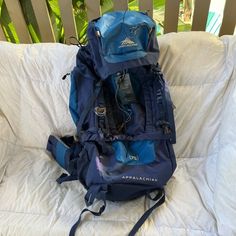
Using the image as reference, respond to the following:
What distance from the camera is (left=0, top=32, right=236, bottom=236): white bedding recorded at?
0.98 meters

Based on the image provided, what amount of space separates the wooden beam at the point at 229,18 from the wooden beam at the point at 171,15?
0.67 feet

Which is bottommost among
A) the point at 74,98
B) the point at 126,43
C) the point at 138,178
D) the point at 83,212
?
the point at 83,212

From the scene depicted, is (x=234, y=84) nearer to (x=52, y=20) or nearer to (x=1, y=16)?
(x=52, y=20)

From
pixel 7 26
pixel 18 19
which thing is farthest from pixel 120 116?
pixel 7 26

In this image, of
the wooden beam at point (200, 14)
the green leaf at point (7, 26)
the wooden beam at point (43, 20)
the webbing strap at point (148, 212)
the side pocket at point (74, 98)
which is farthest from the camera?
the green leaf at point (7, 26)

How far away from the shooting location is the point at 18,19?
56.5 inches

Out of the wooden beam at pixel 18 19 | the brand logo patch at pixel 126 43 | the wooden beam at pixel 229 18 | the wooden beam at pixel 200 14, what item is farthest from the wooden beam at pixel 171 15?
the wooden beam at pixel 18 19

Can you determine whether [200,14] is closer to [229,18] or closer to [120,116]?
[229,18]

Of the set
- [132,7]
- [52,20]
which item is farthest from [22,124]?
[132,7]

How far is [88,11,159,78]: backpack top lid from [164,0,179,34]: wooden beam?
0.30 metres

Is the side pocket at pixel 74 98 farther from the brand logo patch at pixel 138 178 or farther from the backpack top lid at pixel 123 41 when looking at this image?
the brand logo patch at pixel 138 178

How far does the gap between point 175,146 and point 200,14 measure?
590 mm

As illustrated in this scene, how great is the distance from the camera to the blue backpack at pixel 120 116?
39.4 inches

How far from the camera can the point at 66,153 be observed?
3.83 feet
